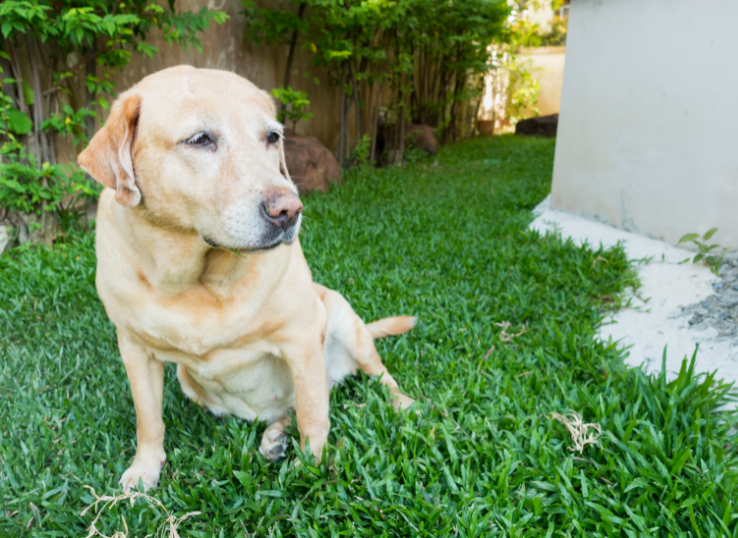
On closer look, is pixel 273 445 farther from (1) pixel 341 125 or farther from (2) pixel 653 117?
(1) pixel 341 125

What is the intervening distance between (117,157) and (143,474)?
3.54 feet

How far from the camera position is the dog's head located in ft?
4.45

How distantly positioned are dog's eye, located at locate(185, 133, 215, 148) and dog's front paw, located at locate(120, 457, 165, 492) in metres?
1.12

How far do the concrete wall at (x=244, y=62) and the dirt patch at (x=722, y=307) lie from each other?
14.5 feet

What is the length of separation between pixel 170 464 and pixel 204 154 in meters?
1.17

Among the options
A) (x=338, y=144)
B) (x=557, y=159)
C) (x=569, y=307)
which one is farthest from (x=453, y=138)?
(x=569, y=307)

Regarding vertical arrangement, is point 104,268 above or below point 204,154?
below

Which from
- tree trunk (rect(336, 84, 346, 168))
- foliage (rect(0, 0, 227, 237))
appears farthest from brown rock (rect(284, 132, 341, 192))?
foliage (rect(0, 0, 227, 237))

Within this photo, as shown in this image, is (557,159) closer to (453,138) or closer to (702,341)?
(702,341)

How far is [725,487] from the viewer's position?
152 cm

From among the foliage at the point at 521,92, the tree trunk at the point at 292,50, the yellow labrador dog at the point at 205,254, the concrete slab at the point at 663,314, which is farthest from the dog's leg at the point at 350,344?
the foliage at the point at 521,92

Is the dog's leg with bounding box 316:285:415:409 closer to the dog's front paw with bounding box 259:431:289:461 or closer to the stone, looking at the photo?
the dog's front paw with bounding box 259:431:289:461

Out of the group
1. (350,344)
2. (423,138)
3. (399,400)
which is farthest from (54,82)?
(423,138)

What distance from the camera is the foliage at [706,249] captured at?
3.05 metres
